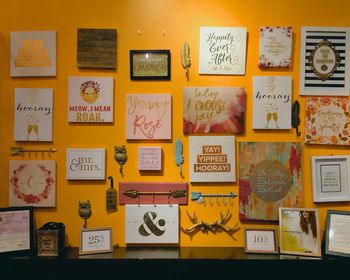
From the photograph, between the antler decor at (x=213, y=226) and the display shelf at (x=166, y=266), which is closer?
the display shelf at (x=166, y=266)

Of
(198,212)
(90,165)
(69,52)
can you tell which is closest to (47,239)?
(90,165)

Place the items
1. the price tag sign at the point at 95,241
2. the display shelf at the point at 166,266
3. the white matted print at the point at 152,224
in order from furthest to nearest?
the white matted print at the point at 152,224 < the price tag sign at the point at 95,241 < the display shelf at the point at 166,266

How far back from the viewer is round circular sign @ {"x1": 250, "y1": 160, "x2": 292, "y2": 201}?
7.20 feet

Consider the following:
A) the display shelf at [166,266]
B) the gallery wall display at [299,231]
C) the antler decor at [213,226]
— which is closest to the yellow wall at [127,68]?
the antler decor at [213,226]

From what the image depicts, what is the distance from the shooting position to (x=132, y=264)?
1973 mm

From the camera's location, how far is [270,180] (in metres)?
2.20

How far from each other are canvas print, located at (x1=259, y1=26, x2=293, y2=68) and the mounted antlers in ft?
3.01

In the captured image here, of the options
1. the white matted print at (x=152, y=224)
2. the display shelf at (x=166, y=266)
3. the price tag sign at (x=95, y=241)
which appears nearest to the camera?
the display shelf at (x=166, y=266)

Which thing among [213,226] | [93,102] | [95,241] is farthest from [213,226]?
[93,102]

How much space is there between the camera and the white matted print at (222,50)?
2209 millimetres

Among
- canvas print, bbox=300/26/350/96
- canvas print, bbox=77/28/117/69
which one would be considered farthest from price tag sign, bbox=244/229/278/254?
canvas print, bbox=77/28/117/69

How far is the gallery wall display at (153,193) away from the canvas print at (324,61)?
3.05 feet

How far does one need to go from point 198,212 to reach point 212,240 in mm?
182

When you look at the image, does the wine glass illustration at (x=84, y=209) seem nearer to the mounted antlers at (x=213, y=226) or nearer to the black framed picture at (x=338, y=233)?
the mounted antlers at (x=213, y=226)
